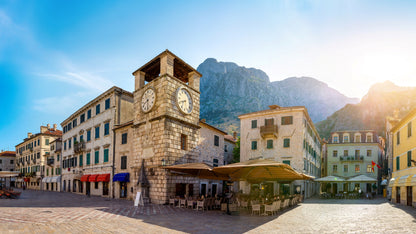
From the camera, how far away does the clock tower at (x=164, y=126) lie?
67.5 feet

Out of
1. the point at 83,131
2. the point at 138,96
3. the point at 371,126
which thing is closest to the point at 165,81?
the point at 138,96

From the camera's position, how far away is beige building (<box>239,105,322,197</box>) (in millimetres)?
29812

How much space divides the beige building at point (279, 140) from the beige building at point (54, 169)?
3065cm

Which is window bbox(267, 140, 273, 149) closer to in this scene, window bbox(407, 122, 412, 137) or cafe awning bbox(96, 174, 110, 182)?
window bbox(407, 122, 412, 137)

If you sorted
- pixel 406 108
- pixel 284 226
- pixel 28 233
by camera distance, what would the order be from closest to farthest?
pixel 28 233, pixel 284 226, pixel 406 108

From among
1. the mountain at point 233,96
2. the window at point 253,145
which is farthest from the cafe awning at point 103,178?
the mountain at point 233,96

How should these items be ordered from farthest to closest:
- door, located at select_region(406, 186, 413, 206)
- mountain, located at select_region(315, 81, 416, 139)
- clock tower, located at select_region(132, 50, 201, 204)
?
mountain, located at select_region(315, 81, 416, 139) < door, located at select_region(406, 186, 413, 206) < clock tower, located at select_region(132, 50, 201, 204)

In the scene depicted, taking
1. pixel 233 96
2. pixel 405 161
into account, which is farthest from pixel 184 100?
pixel 233 96

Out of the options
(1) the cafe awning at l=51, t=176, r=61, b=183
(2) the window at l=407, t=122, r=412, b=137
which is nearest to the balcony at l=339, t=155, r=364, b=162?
(2) the window at l=407, t=122, r=412, b=137

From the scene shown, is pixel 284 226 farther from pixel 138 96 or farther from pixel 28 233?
pixel 138 96

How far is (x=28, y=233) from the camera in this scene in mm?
8953

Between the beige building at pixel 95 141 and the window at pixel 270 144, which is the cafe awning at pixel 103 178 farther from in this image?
the window at pixel 270 144

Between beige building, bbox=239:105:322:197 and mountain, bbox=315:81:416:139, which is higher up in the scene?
mountain, bbox=315:81:416:139

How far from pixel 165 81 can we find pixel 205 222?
40.8 ft
